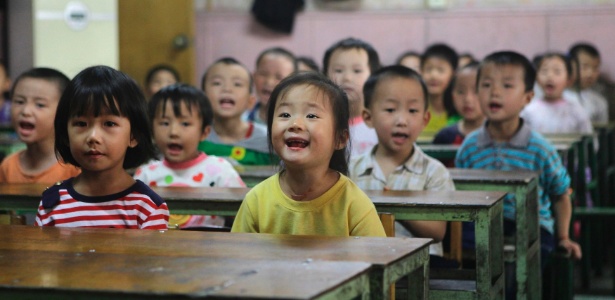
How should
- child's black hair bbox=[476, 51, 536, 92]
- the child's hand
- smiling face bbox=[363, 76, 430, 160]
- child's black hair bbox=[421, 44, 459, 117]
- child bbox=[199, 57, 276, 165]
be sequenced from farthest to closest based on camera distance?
child's black hair bbox=[421, 44, 459, 117]
child bbox=[199, 57, 276, 165]
child's black hair bbox=[476, 51, 536, 92]
the child's hand
smiling face bbox=[363, 76, 430, 160]

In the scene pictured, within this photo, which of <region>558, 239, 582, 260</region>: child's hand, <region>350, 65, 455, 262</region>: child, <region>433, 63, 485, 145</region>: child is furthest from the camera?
<region>433, 63, 485, 145</region>: child

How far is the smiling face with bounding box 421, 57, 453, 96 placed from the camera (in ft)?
24.4

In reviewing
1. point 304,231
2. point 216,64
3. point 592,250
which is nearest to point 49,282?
point 304,231

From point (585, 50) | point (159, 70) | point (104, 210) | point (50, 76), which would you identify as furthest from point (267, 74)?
point (585, 50)

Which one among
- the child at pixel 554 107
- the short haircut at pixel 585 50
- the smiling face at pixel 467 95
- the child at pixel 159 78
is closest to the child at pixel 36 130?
the smiling face at pixel 467 95

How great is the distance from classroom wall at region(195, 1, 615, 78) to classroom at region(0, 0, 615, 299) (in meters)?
1.52

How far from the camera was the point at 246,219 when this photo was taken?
2.73m

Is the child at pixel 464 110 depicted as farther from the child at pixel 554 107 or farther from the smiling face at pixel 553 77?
the smiling face at pixel 553 77

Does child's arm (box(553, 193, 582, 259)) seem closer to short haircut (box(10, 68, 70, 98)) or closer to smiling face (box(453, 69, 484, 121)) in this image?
smiling face (box(453, 69, 484, 121))

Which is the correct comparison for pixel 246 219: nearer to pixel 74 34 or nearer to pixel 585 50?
pixel 585 50

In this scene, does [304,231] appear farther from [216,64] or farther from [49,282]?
[216,64]

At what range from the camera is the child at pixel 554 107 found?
737cm

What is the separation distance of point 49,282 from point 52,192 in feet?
3.93

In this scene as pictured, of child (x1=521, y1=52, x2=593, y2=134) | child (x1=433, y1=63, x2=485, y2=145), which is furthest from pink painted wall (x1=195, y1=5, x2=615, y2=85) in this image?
child (x1=433, y1=63, x2=485, y2=145)
